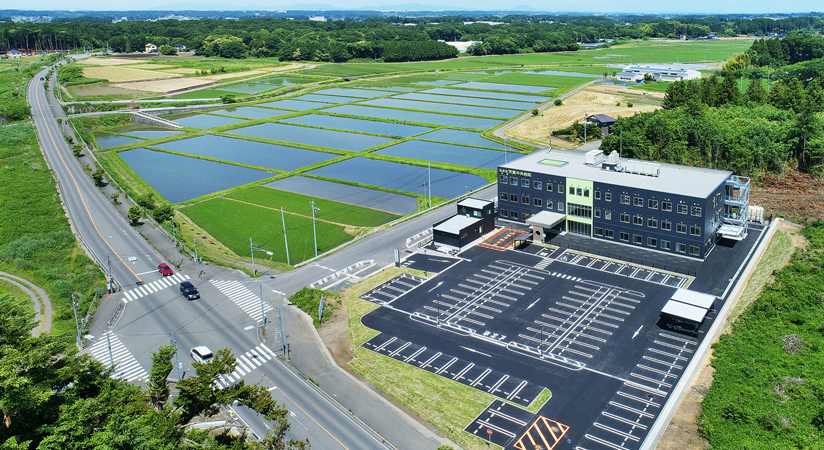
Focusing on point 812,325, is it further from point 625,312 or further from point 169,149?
point 169,149

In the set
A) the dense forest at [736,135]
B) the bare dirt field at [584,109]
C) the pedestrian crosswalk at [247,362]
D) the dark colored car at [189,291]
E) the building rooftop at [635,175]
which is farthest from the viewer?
the bare dirt field at [584,109]

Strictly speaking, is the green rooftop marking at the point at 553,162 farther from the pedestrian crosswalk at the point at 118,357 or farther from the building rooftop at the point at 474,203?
the pedestrian crosswalk at the point at 118,357

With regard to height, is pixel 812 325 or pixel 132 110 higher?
pixel 132 110

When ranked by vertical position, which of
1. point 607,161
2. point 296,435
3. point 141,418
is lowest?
point 296,435

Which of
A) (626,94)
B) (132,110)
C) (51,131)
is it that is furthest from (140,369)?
(626,94)

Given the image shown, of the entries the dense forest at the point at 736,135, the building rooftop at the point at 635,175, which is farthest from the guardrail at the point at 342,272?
the dense forest at the point at 736,135

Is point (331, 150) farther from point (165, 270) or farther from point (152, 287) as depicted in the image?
point (152, 287)

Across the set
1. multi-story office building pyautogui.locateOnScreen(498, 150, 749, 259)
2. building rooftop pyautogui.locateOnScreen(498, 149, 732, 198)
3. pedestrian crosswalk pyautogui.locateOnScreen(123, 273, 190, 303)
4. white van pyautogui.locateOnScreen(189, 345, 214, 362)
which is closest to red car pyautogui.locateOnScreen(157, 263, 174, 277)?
pedestrian crosswalk pyautogui.locateOnScreen(123, 273, 190, 303)

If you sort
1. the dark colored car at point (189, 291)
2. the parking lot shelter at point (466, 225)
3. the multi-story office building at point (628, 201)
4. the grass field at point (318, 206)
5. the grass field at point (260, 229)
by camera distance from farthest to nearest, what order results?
the grass field at point (318, 206) < the grass field at point (260, 229) < the parking lot shelter at point (466, 225) < the multi-story office building at point (628, 201) < the dark colored car at point (189, 291)
